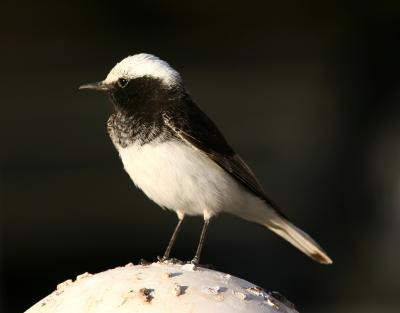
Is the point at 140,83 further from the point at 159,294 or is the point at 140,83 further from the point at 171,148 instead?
the point at 159,294

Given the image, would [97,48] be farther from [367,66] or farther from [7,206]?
[367,66]

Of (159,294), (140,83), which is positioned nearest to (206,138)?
(140,83)

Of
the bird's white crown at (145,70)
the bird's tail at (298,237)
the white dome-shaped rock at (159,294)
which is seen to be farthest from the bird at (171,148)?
the white dome-shaped rock at (159,294)

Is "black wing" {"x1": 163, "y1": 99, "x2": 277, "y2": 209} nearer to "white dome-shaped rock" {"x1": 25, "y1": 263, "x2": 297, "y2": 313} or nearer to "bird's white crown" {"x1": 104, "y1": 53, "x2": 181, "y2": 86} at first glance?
"bird's white crown" {"x1": 104, "y1": 53, "x2": 181, "y2": 86}

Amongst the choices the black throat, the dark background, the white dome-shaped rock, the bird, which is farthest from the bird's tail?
the dark background

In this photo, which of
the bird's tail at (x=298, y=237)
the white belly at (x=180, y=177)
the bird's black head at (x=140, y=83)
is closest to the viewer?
the white belly at (x=180, y=177)

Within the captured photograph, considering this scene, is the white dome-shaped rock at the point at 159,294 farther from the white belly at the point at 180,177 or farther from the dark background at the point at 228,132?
the dark background at the point at 228,132
